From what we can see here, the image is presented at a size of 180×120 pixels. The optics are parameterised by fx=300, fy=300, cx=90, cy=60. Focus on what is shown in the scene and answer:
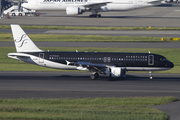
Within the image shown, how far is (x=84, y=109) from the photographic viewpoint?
22.8 meters

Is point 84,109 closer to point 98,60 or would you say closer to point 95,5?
point 98,60

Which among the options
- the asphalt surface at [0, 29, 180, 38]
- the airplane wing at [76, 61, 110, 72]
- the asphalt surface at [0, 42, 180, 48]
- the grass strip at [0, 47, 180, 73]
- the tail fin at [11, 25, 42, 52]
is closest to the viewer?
the airplane wing at [76, 61, 110, 72]

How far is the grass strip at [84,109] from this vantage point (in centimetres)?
2059

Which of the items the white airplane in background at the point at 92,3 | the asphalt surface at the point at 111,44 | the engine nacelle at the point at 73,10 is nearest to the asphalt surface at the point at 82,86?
the asphalt surface at the point at 111,44

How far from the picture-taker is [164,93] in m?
29.8

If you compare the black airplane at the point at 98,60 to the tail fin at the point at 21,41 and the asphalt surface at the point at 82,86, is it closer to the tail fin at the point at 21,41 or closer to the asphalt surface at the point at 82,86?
the tail fin at the point at 21,41

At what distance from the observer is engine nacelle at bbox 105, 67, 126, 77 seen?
113 ft

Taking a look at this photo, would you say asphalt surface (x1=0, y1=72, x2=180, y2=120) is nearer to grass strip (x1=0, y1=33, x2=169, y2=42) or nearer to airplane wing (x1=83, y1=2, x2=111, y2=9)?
grass strip (x1=0, y1=33, x2=169, y2=42)

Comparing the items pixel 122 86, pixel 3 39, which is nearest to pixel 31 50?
pixel 122 86

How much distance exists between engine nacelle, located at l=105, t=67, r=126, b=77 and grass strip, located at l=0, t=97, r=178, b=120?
7.75m

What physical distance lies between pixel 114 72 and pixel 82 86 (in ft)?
14.9

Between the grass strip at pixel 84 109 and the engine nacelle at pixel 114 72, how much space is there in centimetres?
775

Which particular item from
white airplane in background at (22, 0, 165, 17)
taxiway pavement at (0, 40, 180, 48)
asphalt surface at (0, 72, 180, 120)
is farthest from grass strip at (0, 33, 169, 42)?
white airplane in background at (22, 0, 165, 17)

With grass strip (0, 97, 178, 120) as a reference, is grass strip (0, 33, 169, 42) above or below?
above
